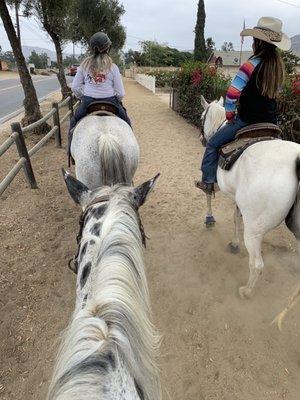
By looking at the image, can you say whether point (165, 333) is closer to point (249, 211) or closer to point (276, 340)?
point (276, 340)

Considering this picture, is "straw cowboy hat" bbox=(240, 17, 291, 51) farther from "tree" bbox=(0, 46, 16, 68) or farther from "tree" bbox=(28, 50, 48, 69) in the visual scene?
"tree" bbox=(28, 50, 48, 69)

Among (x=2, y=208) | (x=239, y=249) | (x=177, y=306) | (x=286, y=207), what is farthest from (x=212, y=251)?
(x=2, y=208)

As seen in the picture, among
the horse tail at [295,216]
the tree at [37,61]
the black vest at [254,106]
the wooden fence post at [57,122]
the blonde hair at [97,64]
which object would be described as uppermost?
the blonde hair at [97,64]

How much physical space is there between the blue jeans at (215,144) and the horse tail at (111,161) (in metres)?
1.14

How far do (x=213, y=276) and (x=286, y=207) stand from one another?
136cm

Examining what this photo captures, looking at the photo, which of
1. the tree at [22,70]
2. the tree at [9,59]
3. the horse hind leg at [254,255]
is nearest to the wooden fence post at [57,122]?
the tree at [22,70]

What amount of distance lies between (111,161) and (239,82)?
1468mm

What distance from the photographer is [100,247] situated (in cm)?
144

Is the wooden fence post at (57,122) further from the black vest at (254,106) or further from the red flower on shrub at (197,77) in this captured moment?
the black vest at (254,106)

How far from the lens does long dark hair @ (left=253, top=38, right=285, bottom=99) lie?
2924 millimetres

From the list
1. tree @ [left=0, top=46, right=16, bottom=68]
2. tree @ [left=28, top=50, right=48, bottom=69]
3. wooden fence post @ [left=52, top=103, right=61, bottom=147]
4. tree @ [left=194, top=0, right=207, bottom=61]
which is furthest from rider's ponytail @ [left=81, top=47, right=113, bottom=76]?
tree @ [left=28, top=50, right=48, bottom=69]

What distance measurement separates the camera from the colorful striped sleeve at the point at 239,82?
297 cm

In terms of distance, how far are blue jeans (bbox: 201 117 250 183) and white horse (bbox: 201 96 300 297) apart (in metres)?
0.43

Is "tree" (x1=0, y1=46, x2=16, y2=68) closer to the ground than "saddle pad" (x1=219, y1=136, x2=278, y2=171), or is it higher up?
closer to the ground
